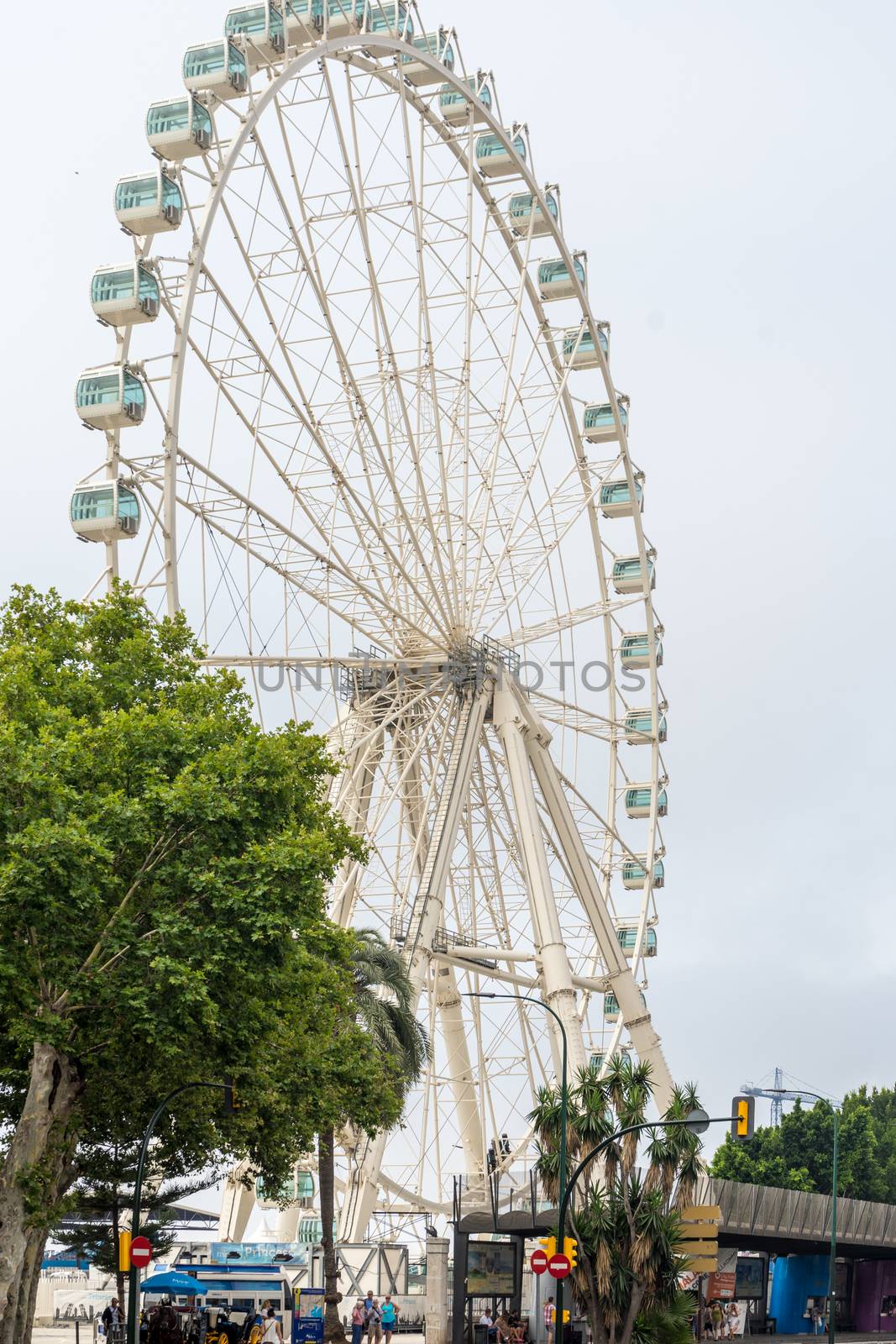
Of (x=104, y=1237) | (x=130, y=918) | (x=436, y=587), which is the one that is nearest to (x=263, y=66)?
(x=436, y=587)

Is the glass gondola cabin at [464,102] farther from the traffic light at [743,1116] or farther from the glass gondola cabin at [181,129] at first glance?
the traffic light at [743,1116]

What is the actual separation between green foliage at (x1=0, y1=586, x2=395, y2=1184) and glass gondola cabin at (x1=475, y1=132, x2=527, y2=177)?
21.7 metres

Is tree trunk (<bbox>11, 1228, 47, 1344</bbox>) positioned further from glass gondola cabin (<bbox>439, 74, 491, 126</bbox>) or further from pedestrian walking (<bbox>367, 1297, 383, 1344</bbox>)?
glass gondola cabin (<bbox>439, 74, 491, 126</bbox>)

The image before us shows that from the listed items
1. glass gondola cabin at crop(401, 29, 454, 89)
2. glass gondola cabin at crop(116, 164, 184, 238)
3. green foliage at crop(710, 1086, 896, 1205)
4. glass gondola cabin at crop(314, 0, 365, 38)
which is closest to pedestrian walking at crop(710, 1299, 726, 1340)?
glass gondola cabin at crop(116, 164, 184, 238)

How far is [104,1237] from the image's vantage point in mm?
46594

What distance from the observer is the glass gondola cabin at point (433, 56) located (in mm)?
45031

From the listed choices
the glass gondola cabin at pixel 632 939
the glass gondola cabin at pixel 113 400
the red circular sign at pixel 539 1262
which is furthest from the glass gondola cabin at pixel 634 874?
the glass gondola cabin at pixel 113 400

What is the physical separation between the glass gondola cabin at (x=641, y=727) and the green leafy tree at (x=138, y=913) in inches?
1076

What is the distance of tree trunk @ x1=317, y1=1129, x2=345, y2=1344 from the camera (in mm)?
34781

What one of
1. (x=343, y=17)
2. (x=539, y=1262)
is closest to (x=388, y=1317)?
(x=539, y=1262)

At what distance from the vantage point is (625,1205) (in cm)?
3625

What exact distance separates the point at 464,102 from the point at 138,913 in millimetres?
26571

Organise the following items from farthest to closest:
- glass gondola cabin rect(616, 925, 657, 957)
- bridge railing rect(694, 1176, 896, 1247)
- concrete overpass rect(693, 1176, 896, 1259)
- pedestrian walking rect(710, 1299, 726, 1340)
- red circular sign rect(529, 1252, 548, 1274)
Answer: glass gondola cabin rect(616, 925, 657, 957)
pedestrian walking rect(710, 1299, 726, 1340)
concrete overpass rect(693, 1176, 896, 1259)
bridge railing rect(694, 1176, 896, 1247)
red circular sign rect(529, 1252, 548, 1274)

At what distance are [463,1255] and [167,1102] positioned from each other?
429 inches
